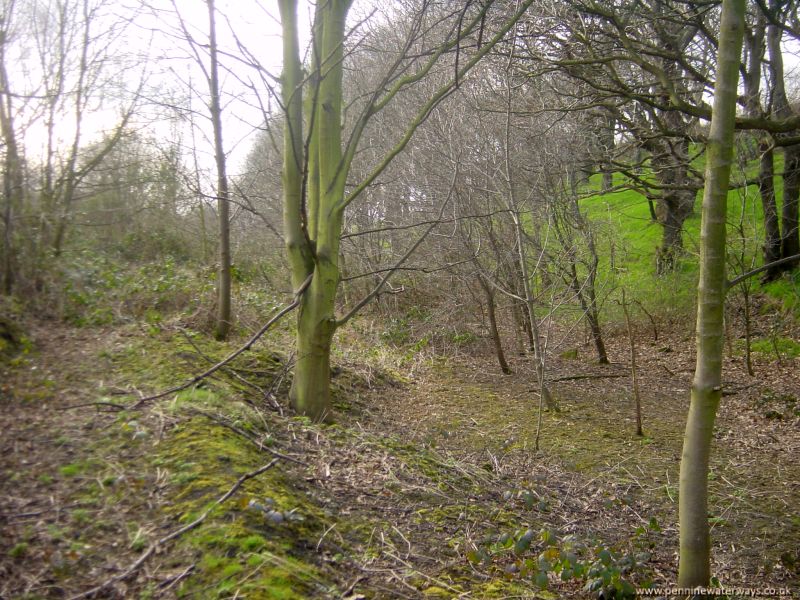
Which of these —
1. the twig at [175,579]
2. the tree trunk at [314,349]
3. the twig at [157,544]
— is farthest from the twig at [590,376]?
the twig at [175,579]

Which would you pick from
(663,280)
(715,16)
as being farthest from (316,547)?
(663,280)

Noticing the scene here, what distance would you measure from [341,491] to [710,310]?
2.57 meters

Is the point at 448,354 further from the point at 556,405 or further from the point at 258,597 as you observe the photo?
the point at 258,597

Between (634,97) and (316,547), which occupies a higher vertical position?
(634,97)

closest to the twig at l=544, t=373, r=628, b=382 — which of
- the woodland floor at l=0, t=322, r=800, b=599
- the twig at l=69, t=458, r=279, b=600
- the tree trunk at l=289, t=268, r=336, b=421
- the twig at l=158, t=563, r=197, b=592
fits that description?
the woodland floor at l=0, t=322, r=800, b=599

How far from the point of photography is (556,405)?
843cm

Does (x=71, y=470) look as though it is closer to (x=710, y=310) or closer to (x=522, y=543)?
(x=522, y=543)

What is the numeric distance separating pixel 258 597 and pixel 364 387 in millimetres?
5962

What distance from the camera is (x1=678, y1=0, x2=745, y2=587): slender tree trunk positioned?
314 centimetres

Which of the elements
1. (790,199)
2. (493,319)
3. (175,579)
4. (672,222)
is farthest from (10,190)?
(672,222)

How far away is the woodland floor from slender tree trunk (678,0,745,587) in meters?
0.48

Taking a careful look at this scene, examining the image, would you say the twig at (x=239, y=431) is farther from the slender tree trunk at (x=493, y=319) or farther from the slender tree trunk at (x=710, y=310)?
the slender tree trunk at (x=493, y=319)

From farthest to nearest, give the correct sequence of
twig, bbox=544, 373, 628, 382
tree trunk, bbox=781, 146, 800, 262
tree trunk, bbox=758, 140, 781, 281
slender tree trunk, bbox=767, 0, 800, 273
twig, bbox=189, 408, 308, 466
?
tree trunk, bbox=781, 146, 800, 262 < tree trunk, bbox=758, 140, 781, 281 < slender tree trunk, bbox=767, 0, 800, 273 < twig, bbox=544, 373, 628, 382 < twig, bbox=189, 408, 308, 466

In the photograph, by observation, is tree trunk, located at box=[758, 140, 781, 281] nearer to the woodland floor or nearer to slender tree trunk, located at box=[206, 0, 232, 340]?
the woodland floor
